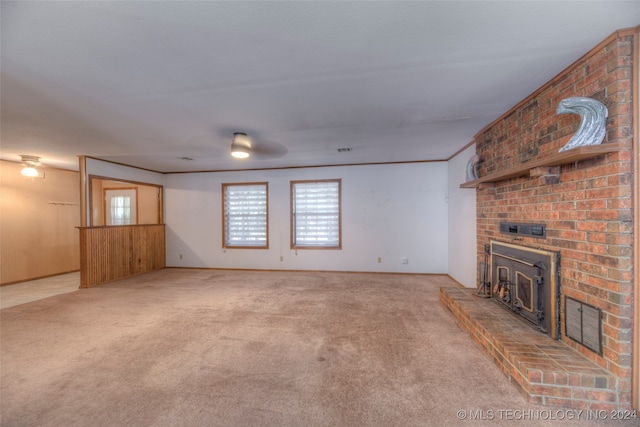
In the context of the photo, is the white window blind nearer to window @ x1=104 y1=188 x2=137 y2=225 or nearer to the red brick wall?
window @ x1=104 y1=188 x2=137 y2=225

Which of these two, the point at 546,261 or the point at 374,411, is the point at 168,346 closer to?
the point at 374,411

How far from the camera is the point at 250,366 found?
2.03 metres

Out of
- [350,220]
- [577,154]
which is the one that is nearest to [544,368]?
[577,154]

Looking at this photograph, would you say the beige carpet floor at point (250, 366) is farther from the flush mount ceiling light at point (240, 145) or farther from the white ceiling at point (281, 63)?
the white ceiling at point (281, 63)

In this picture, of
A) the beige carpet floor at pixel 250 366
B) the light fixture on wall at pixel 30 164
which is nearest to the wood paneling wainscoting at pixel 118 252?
the beige carpet floor at pixel 250 366

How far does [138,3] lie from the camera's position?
1214 millimetres

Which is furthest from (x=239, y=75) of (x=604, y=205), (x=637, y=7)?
(x=604, y=205)

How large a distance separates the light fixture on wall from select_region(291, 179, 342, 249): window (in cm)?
476

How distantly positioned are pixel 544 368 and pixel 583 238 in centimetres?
96

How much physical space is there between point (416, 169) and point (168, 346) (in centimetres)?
494

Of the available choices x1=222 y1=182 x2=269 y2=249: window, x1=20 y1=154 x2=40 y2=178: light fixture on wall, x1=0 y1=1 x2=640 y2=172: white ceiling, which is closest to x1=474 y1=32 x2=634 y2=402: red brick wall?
x1=0 y1=1 x2=640 y2=172: white ceiling

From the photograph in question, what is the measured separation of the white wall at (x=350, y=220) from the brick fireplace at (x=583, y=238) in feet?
8.75

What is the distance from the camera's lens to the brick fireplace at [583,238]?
151 centimetres

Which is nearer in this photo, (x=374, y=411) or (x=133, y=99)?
(x=374, y=411)
